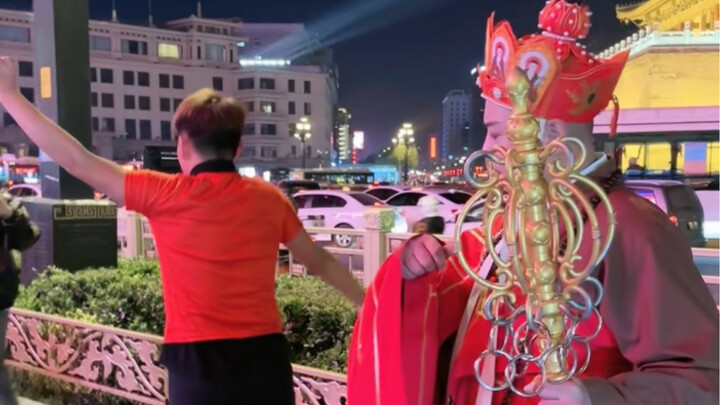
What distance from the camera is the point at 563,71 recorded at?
53.2 inches

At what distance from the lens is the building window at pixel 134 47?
2371 inches

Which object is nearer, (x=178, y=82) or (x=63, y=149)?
(x=63, y=149)

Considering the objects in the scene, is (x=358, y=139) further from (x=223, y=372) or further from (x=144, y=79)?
(x=223, y=372)

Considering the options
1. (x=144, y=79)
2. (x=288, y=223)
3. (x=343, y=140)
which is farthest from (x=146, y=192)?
(x=343, y=140)

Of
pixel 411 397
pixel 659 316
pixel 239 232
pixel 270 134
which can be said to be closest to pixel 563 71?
pixel 659 316

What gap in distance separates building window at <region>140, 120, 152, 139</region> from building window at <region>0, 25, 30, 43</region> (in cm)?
1195

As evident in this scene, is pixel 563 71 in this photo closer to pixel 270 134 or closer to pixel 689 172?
pixel 689 172

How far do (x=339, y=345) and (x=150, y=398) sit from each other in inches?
52.4

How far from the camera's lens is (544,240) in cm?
112

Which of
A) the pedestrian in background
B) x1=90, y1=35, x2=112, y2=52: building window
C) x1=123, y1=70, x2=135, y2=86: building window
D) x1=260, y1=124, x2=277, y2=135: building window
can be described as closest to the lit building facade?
the pedestrian in background

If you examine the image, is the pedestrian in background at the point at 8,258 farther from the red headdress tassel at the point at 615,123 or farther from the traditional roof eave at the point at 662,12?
the traditional roof eave at the point at 662,12

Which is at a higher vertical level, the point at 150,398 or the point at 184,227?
the point at 184,227

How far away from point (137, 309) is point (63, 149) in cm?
291

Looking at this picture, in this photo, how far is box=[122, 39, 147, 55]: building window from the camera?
198 ft
